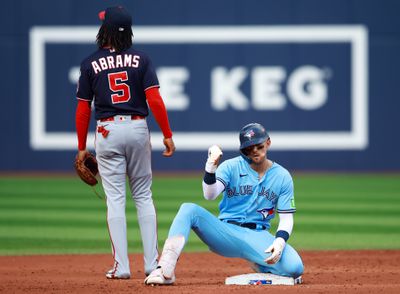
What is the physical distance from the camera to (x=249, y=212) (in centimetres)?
624

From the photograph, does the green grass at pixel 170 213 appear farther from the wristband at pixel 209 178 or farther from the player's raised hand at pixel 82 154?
the wristband at pixel 209 178

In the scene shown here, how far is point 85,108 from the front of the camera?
664 cm

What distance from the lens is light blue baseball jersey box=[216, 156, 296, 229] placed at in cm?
616

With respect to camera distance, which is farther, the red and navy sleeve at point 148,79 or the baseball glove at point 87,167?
the baseball glove at point 87,167

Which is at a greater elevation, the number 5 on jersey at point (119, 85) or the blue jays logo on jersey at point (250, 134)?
the number 5 on jersey at point (119, 85)

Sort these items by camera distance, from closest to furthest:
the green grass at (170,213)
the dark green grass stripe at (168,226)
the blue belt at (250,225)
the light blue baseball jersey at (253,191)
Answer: the light blue baseball jersey at (253,191)
the blue belt at (250,225)
the green grass at (170,213)
the dark green grass stripe at (168,226)

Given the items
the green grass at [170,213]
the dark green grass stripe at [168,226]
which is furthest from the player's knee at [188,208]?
the dark green grass stripe at [168,226]

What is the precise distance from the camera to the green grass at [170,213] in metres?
9.34

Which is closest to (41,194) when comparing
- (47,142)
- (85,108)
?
(47,142)

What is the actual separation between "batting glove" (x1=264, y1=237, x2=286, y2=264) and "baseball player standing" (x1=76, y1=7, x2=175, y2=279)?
1028 millimetres

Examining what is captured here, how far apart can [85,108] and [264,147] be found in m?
1.30

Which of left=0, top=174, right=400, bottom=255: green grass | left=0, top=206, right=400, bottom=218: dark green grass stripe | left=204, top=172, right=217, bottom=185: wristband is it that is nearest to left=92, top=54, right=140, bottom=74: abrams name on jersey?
left=204, top=172, right=217, bottom=185: wristband

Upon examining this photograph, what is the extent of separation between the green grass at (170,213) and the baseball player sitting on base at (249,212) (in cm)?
284

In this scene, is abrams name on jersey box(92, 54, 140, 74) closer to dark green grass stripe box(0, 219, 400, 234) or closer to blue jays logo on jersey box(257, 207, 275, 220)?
blue jays logo on jersey box(257, 207, 275, 220)
